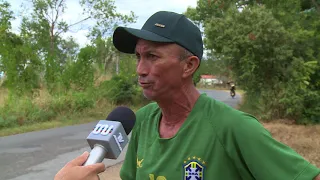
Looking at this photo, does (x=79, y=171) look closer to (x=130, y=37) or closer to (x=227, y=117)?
(x=227, y=117)

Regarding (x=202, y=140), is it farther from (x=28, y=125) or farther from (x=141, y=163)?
(x=28, y=125)

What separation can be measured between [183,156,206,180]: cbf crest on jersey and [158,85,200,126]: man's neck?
0.26 m

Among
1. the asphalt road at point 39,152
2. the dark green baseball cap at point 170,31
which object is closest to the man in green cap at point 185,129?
the dark green baseball cap at point 170,31

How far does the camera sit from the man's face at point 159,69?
1676 mm

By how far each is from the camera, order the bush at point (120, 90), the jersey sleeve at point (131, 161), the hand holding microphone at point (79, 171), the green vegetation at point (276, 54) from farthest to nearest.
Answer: the bush at point (120, 90), the green vegetation at point (276, 54), the jersey sleeve at point (131, 161), the hand holding microphone at point (79, 171)

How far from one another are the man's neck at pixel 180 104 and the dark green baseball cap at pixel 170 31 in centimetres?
17

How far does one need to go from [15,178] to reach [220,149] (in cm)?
601

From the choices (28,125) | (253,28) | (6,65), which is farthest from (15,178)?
(253,28)

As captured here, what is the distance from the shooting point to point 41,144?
9961 mm

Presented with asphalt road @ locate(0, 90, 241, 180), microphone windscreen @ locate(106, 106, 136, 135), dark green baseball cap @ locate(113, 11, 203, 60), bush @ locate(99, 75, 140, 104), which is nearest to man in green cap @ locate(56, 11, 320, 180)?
dark green baseball cap @ locate(113, 11, 203, 60)

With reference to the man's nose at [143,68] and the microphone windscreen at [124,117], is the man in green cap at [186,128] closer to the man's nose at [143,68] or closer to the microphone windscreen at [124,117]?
the man's nose at [143,68]

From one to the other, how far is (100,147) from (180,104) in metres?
0.49

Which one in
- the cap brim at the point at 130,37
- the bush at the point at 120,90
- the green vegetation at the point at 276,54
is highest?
the cap brim at the point at 130,37

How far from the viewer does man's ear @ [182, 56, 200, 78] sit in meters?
1.72
